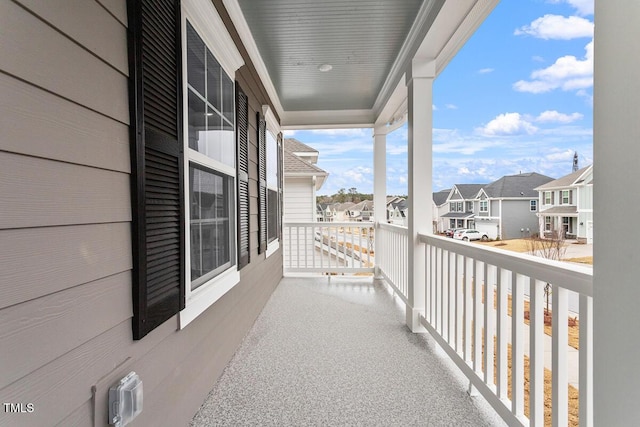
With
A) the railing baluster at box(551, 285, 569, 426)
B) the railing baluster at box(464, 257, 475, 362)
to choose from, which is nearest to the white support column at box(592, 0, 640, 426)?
the railing baluster at box(551, 285, 569, 426)

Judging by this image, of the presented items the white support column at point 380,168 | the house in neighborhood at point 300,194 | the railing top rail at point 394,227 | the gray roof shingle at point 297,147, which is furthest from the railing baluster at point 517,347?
the gray roof shingle at point 297,147

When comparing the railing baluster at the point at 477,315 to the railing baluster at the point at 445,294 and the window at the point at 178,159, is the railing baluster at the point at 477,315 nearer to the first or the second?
the railing baluster at the point at 445,294

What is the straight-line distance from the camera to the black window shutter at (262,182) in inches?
146

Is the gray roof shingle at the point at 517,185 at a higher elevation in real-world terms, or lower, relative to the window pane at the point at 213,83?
lower

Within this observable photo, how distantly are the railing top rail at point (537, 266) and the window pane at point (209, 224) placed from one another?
1.61 meters

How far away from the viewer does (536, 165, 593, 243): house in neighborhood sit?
1154 mm

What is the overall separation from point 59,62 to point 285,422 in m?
1.85

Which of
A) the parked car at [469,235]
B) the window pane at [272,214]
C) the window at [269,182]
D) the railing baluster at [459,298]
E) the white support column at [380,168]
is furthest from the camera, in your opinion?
the white support column at [380,168]

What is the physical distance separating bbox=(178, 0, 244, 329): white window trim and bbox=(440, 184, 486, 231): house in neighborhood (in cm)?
157

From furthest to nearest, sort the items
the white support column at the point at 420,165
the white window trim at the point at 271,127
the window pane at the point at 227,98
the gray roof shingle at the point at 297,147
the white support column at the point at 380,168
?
1. the gray roof shingle at the point at 297,147
2. the white support column at the point at 380,168
3. the white window trim at the point at 271,127
4. the white support column at the point at 420,165
5. the window pane at the point at 227,98

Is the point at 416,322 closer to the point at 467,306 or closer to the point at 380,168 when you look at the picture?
the point at 467,306

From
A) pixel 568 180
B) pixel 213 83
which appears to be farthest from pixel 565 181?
pixel 213 83

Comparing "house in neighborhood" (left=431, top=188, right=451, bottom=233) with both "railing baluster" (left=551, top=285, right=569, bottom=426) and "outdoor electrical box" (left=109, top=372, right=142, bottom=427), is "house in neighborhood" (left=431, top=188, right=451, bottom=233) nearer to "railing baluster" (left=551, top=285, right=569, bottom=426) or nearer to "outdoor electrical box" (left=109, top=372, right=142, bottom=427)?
"railing baluster" (left=551, top=285, right=569, bottom=426)

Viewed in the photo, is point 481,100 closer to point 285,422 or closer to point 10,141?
point 10,141
